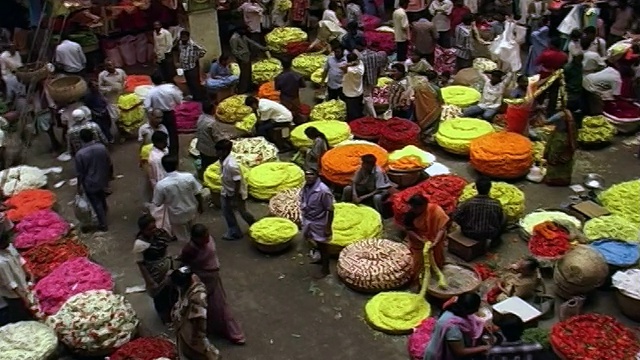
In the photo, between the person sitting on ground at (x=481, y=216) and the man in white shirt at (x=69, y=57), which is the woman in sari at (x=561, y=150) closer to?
the person sitting on ground at (x=481, y=216)

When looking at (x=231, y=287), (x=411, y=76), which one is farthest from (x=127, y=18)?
(x=231, y=287)

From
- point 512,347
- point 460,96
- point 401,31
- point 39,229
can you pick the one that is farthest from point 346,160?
point 512,347

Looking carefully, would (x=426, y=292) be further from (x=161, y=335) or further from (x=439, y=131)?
(x=439, y=131)

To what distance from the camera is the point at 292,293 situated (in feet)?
30.8

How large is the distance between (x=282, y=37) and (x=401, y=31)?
2.71 m

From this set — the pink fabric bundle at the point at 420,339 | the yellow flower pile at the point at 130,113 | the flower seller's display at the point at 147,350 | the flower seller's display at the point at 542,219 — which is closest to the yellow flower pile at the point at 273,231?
→ the flower seller's display at the point at 147,350

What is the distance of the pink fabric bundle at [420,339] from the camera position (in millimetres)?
7914

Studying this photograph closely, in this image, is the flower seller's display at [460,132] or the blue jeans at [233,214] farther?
the flower seller's display at [460,132]

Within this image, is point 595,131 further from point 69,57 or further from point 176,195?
point 69,57

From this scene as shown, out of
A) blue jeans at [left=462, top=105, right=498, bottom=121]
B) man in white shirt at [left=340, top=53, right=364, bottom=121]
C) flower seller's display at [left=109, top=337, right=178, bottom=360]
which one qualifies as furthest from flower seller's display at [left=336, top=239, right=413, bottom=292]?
blue jeans at [left=462, top=105, right=498, bottom=121]

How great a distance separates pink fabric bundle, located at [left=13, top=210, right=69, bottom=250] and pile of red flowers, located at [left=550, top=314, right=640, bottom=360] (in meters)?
6.42

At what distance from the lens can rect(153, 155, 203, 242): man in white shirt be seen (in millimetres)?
9453

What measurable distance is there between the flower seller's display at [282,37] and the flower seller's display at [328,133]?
407 centimetres

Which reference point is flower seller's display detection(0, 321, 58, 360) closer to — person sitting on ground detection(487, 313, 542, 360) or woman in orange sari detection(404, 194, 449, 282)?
woman in orange sari detection(404, 194, 449, 282)
